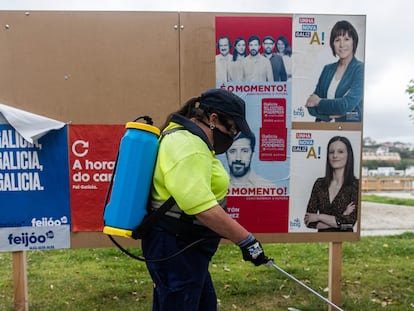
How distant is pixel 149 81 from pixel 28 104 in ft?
3.48

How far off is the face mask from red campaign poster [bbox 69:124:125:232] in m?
1.45

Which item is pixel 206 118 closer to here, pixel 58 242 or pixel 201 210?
pixel 201 210

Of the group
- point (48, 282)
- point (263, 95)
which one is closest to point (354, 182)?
point (263, 95)

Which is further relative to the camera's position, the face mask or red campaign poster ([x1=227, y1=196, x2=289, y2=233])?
red campaign poster ([x1=227, y1=196, x2=289, y2=233])

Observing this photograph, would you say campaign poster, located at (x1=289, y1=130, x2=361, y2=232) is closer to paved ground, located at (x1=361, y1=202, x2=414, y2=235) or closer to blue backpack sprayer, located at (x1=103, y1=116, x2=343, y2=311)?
blue backpack sprayer, located at (x1=103, y1=116, x2=343, y2=311)

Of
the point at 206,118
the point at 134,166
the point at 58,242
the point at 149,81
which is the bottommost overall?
the point at 58,242

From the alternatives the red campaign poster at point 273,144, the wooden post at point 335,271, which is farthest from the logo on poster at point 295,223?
the red campaign poster at point 273,144

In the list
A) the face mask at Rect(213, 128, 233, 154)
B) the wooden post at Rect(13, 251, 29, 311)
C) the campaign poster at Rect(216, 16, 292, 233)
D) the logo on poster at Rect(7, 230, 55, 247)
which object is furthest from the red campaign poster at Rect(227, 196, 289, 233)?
the wooden post at Rect(13, 251, 29, 311)

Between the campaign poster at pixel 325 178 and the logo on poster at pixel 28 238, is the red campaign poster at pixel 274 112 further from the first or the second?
the logo on poster at pixel 28 238

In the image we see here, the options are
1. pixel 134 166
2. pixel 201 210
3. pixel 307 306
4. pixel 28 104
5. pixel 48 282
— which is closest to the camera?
pixel 201 210

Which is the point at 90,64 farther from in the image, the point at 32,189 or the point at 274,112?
the point at 274,112

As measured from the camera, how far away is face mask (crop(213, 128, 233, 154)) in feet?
7.79

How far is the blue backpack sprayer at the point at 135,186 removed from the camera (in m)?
2.22

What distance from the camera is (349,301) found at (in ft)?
13.1
